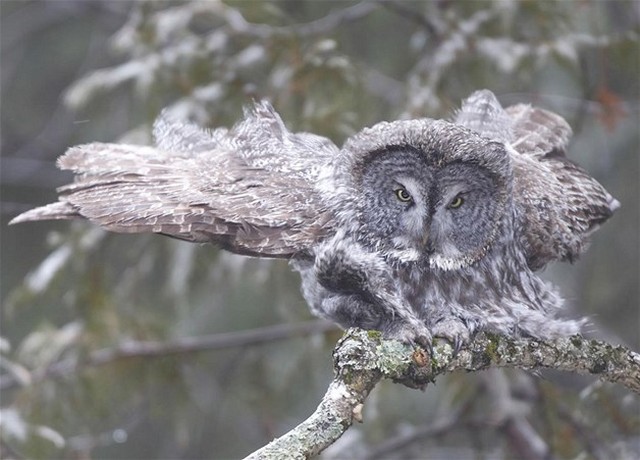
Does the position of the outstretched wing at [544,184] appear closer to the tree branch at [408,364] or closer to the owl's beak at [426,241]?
the owl's beak at [426,241]

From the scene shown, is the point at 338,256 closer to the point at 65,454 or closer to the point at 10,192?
the point at 65,454

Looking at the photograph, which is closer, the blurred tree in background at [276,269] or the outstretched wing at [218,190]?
the outstretched wing at [218,190]

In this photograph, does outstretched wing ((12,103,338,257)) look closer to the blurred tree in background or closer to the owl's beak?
the owl's beak

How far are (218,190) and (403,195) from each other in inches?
23.2

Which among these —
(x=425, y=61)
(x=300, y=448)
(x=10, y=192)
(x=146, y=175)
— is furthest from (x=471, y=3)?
(x=10, y=192)

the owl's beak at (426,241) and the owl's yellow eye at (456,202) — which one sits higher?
the owl's yellow eye at (456,202)

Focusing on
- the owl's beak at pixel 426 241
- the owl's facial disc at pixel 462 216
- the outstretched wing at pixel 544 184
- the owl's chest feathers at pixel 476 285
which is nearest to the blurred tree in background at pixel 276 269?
the outstretched wing at pixel 544 184

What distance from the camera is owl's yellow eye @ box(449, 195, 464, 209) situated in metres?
3.20

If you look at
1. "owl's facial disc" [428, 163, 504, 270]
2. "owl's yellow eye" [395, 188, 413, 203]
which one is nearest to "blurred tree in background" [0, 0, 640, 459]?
"owl's facial disc" [428, 163, 504, 270]

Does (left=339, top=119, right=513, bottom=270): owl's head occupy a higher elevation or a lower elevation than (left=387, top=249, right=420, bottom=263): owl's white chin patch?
higher

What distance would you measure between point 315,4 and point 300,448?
4.71m

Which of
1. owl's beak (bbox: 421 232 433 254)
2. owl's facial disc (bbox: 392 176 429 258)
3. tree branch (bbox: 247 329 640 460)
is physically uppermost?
owl's facial disc (bbox: 392 176 429 258)

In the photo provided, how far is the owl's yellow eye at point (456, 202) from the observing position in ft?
10.5

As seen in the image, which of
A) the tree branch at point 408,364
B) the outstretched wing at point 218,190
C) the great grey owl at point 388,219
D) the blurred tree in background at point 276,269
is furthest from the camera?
the blurred tree in background at point 276,269
